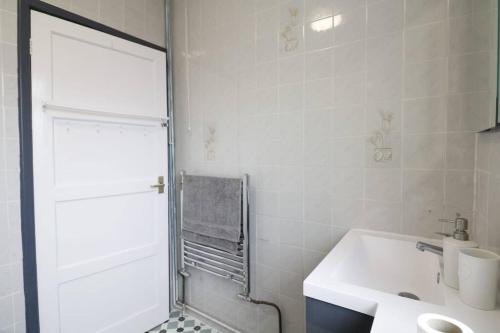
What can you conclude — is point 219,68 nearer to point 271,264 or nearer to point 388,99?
point 388,99

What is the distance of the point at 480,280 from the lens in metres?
0.64

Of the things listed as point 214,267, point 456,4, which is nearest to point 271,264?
point 214,267

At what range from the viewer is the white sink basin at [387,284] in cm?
62

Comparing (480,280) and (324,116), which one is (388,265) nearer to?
(480,280)

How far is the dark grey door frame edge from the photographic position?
1372 mm

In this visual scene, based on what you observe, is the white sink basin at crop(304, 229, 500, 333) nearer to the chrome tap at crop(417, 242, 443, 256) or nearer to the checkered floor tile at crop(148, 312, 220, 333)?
the chrome tap at crop(417, 242, 443, 256)

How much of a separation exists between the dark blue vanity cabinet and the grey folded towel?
831 mm

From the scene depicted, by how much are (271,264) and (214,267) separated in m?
0.41

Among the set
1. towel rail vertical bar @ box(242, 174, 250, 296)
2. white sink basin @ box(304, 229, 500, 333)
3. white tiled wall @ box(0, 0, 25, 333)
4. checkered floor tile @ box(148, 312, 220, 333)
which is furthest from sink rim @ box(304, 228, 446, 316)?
white tiled wall @ box(0, 0, 25, 333)

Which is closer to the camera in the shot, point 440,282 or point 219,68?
point 440,282

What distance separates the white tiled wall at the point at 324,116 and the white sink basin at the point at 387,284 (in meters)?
0.13

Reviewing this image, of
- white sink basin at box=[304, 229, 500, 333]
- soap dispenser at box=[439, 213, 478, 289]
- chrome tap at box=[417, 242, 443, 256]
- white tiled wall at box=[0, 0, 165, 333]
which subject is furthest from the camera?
white tiled wall at box=[0, 0, 165, 333]

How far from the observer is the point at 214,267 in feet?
5.84

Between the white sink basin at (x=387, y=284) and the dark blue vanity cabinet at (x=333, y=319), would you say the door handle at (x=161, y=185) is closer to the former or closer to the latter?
the white sink basin at (x=387, y=284)
